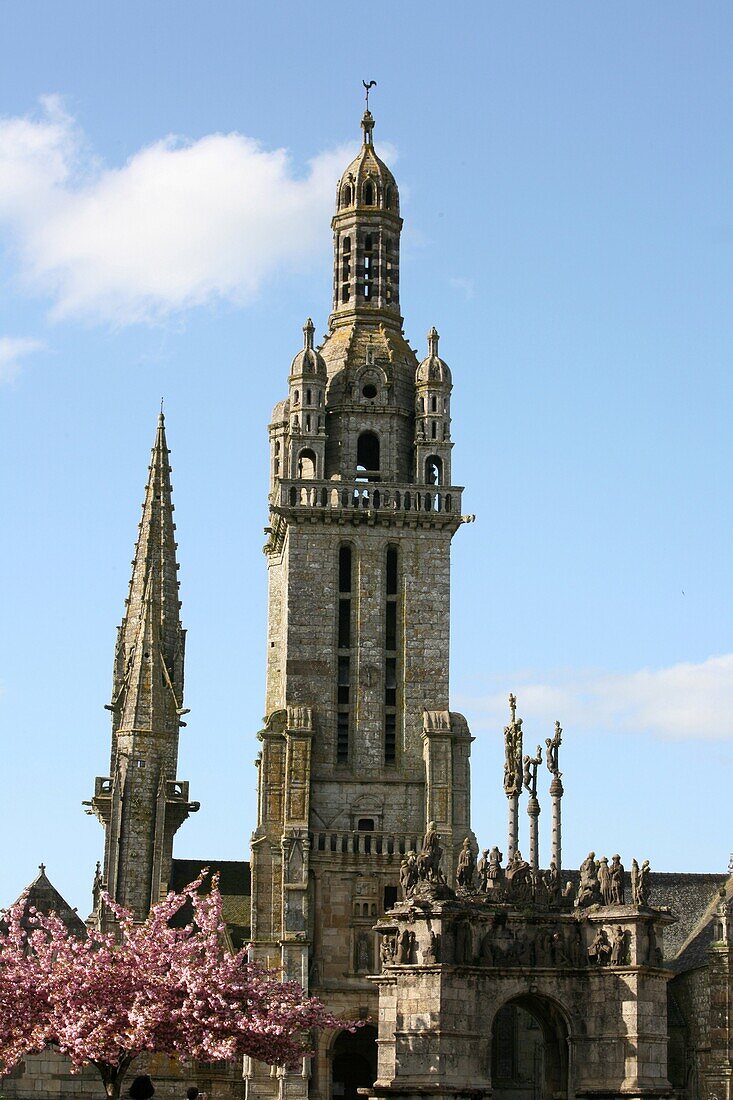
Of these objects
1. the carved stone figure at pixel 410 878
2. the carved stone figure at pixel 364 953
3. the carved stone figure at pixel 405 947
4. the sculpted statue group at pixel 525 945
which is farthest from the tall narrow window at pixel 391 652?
the carved stone figure at pixel 405 947

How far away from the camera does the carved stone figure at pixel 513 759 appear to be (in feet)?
239

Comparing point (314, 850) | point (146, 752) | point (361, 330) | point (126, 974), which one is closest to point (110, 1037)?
point (126, 974)

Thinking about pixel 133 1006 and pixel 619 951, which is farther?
pixel 619 951

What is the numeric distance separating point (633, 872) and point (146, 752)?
109 ft

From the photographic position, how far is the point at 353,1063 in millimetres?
87875

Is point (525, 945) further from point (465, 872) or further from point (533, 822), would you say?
point (533, 822)

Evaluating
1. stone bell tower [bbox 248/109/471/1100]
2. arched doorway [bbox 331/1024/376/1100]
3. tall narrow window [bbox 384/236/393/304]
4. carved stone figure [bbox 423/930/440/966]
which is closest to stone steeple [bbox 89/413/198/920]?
stone bell tower [bbox 248/109/471/1100]

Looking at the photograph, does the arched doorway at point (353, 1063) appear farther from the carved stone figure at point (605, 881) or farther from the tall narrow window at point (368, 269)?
the tall narrow window at point (368, 269)

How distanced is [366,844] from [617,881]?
24.2 m

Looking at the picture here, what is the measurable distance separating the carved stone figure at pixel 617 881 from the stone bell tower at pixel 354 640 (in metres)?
21.0

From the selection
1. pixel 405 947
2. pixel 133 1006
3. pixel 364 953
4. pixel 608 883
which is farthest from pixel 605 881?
pixel 364 953

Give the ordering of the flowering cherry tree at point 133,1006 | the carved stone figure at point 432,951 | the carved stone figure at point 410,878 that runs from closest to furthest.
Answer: the carved stone figure at point 432,951, the flowering cherry tree at point 133,1006, the carved stone figure at point 410,878

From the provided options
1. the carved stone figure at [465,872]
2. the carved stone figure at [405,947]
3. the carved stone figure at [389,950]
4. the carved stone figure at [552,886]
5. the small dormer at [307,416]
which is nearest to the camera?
the carved stone figure at [405,947]

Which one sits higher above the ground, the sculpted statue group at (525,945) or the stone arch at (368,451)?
the stone arch at (368,451)
